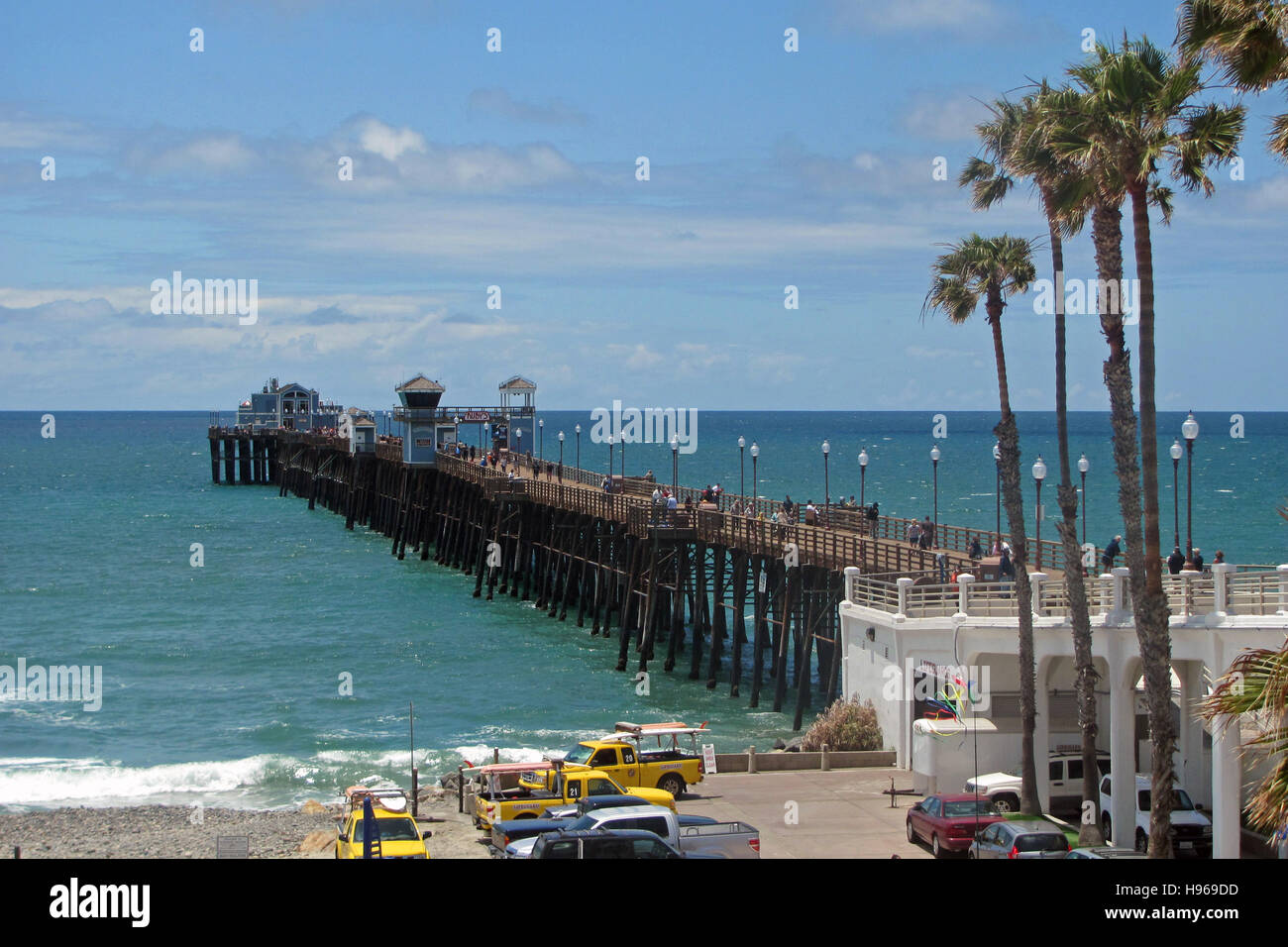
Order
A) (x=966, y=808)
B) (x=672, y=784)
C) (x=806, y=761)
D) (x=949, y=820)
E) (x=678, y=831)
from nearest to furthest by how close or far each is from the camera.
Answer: (x=678, y=831), (x=949, y=820), (x=966, y=808), (x=672, y=784), (x=806, y=761)

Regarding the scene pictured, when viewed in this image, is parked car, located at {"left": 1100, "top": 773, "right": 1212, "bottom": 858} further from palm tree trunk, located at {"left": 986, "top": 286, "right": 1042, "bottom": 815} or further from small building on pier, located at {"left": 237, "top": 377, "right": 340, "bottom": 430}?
small building on pier, located at {"left": 237, "top": 377, "right": 340, "bottom": 430}

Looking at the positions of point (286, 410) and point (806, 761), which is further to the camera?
point (286, 410)

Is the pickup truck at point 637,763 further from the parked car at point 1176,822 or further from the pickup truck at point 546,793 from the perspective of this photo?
the parked car at point 1176,822

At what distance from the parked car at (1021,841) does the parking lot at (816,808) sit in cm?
148

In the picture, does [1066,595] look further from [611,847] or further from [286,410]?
[286,410]

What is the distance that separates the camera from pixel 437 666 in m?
44.7

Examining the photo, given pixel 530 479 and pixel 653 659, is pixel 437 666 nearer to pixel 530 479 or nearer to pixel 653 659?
pixel 653 659

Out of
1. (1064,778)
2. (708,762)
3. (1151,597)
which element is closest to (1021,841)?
(1151,597)

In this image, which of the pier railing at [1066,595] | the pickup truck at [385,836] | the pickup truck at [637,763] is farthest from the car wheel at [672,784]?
the pier railing at [1066,595]

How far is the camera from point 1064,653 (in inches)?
848

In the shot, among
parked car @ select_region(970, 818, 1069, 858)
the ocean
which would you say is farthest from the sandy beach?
parked car @ select_region(970, 818, 1069, 858)

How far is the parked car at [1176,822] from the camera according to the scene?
18.5 metres

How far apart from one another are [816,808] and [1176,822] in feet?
17.2
